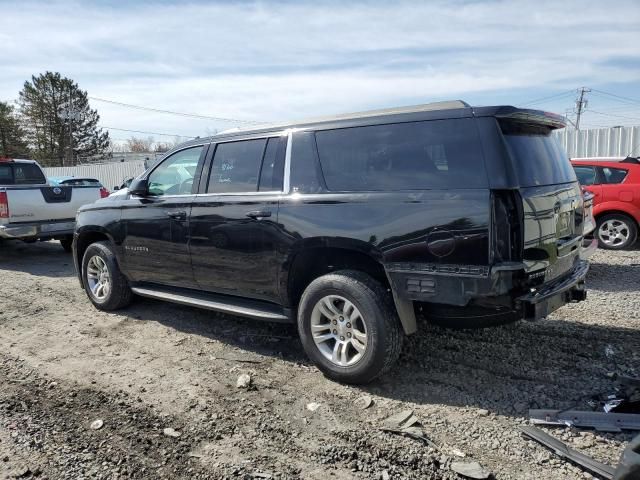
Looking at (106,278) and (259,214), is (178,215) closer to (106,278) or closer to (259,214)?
(259,214)

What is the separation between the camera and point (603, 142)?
13.4 meters

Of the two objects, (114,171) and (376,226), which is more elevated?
(114,171)

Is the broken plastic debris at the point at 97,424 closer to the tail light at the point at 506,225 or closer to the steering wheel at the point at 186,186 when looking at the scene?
the steering wheel at the point at 186,186

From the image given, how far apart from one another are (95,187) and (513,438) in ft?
32.0

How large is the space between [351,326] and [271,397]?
781mm

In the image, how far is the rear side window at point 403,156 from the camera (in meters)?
3.37

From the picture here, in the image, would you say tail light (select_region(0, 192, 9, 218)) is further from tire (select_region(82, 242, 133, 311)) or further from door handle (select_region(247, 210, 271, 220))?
door handle (select_region(247, 210, 271, 220))

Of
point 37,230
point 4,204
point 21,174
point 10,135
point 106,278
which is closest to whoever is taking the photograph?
point 106,278

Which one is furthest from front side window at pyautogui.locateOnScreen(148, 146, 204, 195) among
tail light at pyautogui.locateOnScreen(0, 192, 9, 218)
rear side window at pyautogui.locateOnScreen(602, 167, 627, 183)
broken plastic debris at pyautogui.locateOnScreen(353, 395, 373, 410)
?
rear side window at pyautogui.locateOnScreen(602, 167, 627, 183)

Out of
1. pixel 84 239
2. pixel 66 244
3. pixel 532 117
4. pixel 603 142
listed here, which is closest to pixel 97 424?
pixel 84 239

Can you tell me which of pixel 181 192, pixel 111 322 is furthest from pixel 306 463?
pixel 111 322

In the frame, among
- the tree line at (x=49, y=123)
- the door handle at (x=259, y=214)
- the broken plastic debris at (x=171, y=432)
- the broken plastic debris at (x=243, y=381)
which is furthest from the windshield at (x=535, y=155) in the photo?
the tree line at (x=49, y=123)

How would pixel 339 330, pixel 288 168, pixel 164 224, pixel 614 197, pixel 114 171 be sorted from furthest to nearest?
pixel 114 171
pixel 614 197
pixel 164 224
pixel 288 168
pixel 339 330

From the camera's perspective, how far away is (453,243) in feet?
10.9
